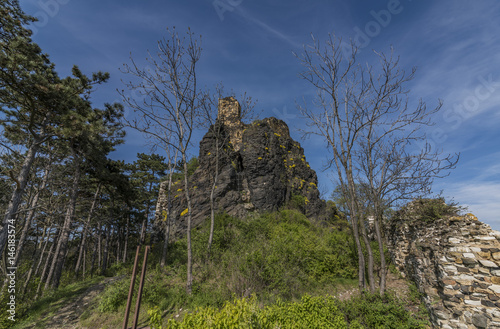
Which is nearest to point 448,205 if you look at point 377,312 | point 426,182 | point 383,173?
point 426,182

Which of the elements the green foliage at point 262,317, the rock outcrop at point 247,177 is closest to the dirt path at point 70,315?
the green foliage at point 262,317

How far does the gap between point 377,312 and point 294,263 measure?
3971mm

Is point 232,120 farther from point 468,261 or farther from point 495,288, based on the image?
point 495,288

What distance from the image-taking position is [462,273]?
555 cm

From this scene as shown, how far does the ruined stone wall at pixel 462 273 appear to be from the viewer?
16.3ft

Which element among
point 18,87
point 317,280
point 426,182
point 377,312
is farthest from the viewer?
point 317,280

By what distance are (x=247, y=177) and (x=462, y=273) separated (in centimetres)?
1582

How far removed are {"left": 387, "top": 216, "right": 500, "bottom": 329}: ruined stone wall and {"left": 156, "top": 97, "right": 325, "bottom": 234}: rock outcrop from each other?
1210cm

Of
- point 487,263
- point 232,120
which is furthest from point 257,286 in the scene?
point 232,120

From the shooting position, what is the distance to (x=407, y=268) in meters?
9.72

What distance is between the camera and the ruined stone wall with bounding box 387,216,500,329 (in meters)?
4.96

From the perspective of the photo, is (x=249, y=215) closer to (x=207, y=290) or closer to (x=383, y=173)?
(x=207, y=290)

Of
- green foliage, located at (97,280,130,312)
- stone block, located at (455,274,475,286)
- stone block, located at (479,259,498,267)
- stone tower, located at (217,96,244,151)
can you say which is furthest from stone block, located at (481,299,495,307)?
stone tower, located at (217,96,244,151)

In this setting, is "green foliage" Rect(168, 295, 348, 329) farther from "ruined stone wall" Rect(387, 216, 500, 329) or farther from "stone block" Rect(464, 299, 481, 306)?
"stone block" Rect(464, 299, 481, 306)
